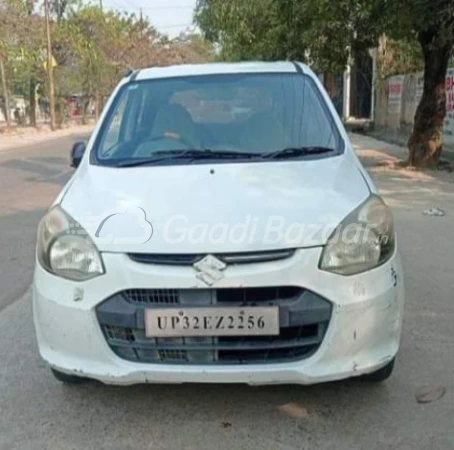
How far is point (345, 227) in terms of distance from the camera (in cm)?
275

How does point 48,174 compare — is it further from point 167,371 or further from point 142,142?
point 167,371

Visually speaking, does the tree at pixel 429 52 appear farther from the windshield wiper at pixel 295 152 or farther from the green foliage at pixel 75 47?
the green foliage at pixel 75 47

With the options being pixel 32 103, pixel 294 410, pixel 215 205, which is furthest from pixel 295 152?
pixel 32 103

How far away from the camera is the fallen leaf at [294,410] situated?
117 inches

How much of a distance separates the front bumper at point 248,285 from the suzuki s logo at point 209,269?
24 millimetres

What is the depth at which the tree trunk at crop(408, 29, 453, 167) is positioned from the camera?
37.0 feet

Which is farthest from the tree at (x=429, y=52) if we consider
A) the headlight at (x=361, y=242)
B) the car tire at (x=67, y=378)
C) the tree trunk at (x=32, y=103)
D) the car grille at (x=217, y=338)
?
the tree trunk at (x=32, y=103)

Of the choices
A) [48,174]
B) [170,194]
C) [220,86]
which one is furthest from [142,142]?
[48,174]

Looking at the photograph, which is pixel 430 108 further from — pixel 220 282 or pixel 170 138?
pixel 220 282

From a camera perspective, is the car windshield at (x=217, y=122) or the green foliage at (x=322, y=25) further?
the green foliage at (x=322, y=25)

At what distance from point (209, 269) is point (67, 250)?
68cm

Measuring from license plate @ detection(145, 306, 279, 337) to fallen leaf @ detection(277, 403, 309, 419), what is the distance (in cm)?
60

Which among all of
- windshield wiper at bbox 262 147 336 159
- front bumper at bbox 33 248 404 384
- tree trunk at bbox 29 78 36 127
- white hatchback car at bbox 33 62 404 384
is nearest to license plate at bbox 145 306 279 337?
white hatchback car at bbox 33 62 404 384

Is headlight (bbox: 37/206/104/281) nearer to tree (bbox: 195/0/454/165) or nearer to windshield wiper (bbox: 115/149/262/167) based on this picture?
windshield wiper (bbox: 115/149/262/167)
